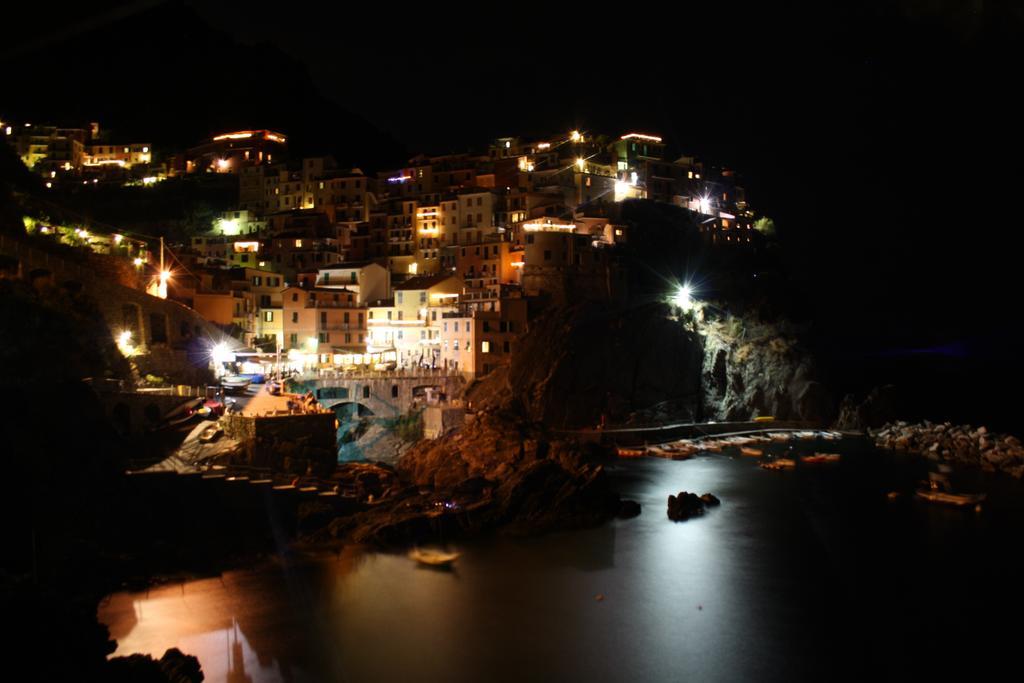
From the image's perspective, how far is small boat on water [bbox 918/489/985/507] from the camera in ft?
91.2

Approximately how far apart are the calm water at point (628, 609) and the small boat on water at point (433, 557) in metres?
0.43

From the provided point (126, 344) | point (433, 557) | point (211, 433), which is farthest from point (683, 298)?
point (126, 344)

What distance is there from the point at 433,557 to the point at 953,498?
68.2ft

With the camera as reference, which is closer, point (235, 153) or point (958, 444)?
point (958, 444)

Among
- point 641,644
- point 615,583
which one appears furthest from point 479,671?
point 615,583

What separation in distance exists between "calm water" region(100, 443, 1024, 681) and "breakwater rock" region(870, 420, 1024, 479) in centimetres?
1142

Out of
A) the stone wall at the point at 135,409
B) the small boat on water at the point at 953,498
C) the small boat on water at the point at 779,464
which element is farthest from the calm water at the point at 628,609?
the small boat on water at the point at 779,464

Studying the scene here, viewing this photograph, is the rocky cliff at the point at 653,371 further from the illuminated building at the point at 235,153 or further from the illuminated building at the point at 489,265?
the illuminated building at the point at 235,153

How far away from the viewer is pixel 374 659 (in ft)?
49.1

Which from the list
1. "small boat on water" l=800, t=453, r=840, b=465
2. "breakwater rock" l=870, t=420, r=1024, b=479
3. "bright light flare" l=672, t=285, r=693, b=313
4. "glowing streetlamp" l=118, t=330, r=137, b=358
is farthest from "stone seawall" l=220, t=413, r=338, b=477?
"breakwater rock" l=870, t=420, r=1024, b=479

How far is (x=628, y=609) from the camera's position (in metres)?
18.0

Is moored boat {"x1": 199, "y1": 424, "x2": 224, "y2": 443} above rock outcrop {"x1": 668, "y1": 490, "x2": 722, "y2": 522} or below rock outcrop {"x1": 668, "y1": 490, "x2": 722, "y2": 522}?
above

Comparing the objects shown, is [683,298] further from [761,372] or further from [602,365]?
[602,365]

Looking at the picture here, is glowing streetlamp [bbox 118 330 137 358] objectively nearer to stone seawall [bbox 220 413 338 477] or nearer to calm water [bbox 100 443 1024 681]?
stone seawall [bbox 220 413 338 477]
